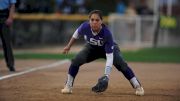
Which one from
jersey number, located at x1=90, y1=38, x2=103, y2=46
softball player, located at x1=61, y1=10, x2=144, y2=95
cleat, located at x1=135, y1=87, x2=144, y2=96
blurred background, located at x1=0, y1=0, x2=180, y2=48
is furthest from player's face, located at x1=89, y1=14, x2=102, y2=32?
blurred background, located at x1=0, y1=0, x2=180, y2=48

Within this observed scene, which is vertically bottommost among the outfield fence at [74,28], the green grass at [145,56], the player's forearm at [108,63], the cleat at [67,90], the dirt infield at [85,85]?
the outfield fence at [74,28]

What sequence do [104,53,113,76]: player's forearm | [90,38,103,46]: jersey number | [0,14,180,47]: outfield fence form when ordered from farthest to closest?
[0,14,180,47]: outfield fence
[90,38,103,46]: jersey number
[104,53,113,76]: player's forearm

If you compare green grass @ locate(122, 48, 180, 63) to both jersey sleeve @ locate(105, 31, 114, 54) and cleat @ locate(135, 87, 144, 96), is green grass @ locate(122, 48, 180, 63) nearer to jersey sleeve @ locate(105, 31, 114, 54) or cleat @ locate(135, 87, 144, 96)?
cleat @ locate(135, 87, 144, 96)

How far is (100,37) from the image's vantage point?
1084 centimetres

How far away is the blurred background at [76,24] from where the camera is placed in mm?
27172

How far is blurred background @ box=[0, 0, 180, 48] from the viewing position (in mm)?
27172

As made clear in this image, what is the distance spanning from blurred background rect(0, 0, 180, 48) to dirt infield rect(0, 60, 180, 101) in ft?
30.5

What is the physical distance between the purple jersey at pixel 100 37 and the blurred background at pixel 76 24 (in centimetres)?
1595

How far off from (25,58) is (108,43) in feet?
32.9

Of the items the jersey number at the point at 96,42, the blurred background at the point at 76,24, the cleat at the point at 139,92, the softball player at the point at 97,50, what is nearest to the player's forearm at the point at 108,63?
the softball player at the point at 97,50

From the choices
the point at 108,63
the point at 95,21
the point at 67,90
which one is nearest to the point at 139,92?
the point at 108,63

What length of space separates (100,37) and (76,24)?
18249 mm

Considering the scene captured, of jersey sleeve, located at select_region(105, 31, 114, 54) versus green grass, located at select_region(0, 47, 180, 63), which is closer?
jersey sleeve, located at select_region(105, 31, 114, 54)

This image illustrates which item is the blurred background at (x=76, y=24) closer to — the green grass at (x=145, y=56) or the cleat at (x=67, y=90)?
the green grass at (x=145, y=56)
